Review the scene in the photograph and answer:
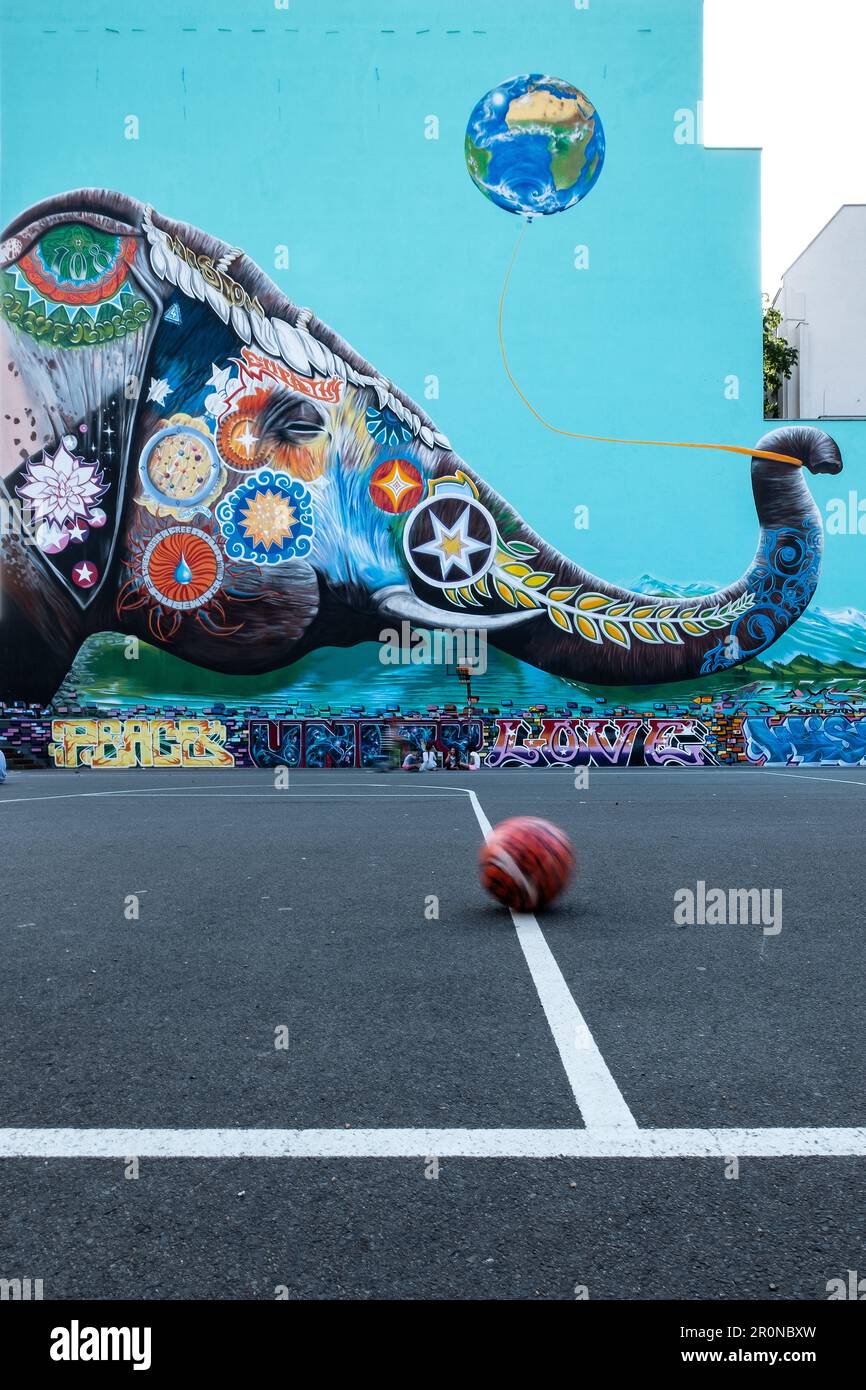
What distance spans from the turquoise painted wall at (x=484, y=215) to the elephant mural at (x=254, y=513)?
81cm

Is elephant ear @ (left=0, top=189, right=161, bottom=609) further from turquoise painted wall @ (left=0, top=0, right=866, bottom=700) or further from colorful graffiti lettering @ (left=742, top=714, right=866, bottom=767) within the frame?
colorful graffiti lettering @ (left=742, top=714, right=866, bottom=767)

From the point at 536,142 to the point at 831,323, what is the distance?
10.0m

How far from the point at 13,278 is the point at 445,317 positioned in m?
11.0

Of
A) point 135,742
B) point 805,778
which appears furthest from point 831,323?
point 135,742

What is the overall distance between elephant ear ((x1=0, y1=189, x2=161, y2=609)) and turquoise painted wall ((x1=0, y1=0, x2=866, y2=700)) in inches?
54.9

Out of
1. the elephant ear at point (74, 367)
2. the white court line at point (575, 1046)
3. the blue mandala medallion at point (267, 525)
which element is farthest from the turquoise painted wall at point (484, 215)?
the white court line at point (575, 1046)

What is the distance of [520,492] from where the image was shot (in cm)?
2775

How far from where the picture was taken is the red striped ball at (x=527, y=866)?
6.58 metres

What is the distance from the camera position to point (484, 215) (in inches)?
1096

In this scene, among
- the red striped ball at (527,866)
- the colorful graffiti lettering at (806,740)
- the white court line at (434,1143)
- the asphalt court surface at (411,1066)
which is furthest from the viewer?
the colorful graffiti lettering at (806,740)

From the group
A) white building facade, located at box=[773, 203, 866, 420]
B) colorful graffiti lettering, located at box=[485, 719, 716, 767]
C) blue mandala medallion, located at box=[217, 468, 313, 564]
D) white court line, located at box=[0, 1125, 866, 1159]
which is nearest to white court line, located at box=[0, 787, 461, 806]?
colorful graffiti lettering, located at box=[485, 719, 716, 767]

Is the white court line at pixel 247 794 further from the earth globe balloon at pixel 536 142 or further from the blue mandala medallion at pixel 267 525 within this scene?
the earth globe balloon at pixel 536 142
